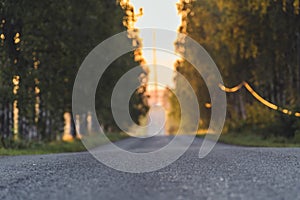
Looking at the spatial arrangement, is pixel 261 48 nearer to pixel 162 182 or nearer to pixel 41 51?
pixel 41 51

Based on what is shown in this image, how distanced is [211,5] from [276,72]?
7588mm

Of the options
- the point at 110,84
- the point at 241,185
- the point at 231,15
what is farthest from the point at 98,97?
the point at 241,185

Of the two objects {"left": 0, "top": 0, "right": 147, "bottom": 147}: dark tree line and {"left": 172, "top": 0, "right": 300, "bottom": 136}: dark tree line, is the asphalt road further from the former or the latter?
{"left": 172, "top": 0, "right": 300, "bottom": 136}: dark tree line

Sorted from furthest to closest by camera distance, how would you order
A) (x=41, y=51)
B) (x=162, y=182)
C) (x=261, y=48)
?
(x=261, y=48) → (x=41, y=51) → (x=162, y=182)

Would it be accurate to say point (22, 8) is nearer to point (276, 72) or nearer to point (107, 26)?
point (107, 26)

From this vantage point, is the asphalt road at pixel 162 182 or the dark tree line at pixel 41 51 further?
the dark tree line at pixel 41 51

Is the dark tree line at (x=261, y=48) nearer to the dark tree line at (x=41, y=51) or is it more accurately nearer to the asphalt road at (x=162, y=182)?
the dark tree line at (x=41, y=51)

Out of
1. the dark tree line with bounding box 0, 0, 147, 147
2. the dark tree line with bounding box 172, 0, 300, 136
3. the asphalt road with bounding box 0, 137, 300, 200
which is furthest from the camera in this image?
the dark tree line with bounding box 172, 0, 300, 136

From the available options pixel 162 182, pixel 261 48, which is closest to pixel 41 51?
pixel 261 48

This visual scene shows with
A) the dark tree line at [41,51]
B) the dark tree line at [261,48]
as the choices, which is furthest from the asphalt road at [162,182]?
the dark tree line at [261,48]

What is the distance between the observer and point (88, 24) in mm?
24672

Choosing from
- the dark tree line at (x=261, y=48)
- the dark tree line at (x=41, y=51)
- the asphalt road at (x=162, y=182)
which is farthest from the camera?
the dark tree line at (x=261, y=48)

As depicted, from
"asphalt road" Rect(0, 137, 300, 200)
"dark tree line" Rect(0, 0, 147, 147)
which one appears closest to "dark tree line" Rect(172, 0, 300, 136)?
"dark tree line" Rect(0, 0, 147, 147)

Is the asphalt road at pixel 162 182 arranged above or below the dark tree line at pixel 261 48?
below
